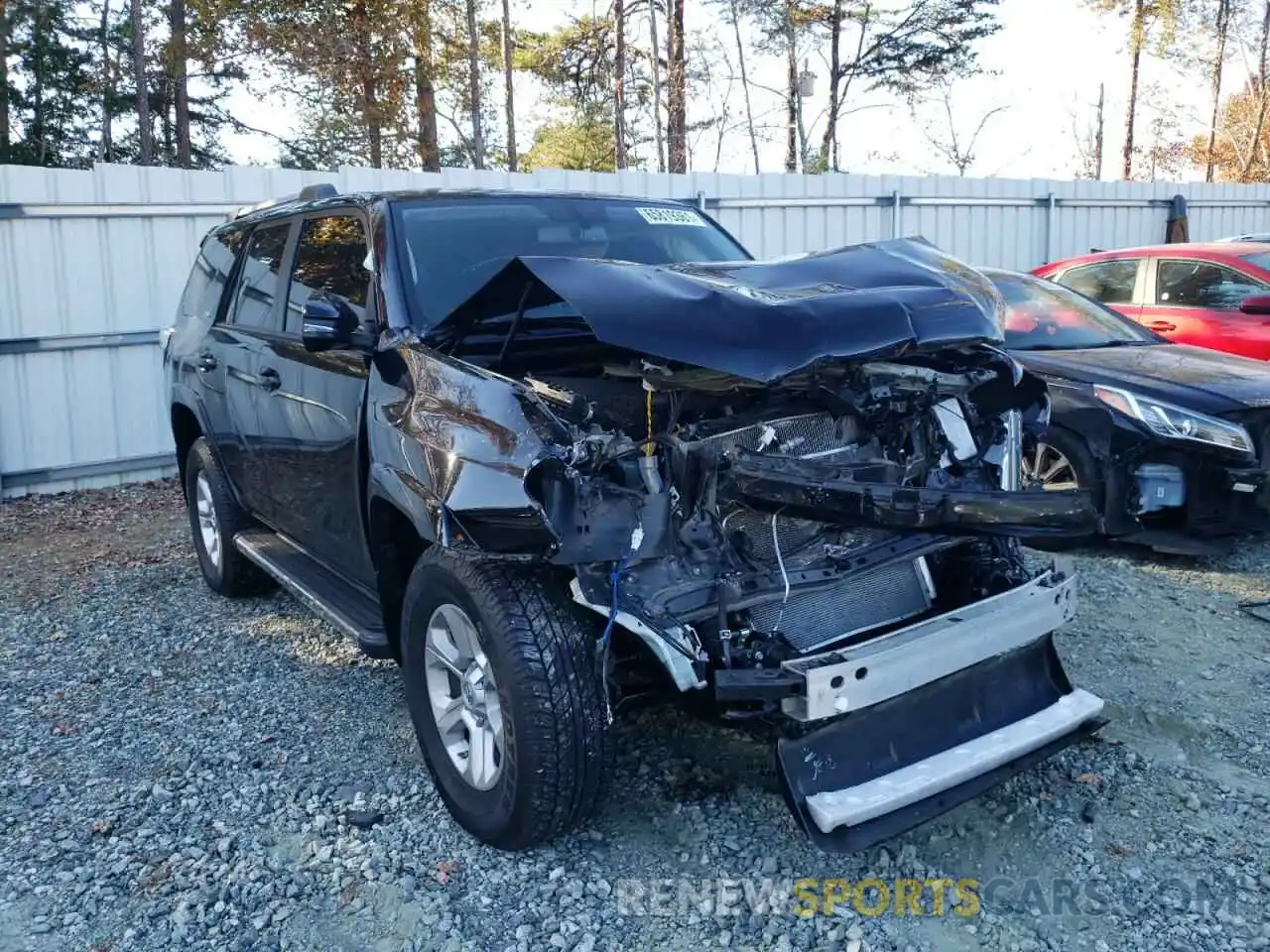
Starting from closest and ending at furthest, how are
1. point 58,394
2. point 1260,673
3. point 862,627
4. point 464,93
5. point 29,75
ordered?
point 862,627, point 1260,673, point 58,394, point 29,75, point 464,93

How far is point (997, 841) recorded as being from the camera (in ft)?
10.6

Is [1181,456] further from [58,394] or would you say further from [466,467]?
[58,394]

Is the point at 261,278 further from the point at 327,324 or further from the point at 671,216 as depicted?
the point at 671,216

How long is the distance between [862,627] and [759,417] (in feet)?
2.38

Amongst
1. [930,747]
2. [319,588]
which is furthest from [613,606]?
[319,588]

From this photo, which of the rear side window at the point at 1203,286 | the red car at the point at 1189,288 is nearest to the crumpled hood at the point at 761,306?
the red car at the point at 1189,288

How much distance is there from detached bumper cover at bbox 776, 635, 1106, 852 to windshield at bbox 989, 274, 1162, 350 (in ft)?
12.3

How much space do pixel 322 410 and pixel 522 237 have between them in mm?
1010

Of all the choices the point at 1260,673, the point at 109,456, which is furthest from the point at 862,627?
the point at 109,456

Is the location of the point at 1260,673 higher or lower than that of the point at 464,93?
lower

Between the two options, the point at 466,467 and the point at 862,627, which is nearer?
the point at 466,467

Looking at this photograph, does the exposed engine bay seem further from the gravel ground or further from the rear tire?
the rear tire

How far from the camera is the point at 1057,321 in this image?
22.8ft

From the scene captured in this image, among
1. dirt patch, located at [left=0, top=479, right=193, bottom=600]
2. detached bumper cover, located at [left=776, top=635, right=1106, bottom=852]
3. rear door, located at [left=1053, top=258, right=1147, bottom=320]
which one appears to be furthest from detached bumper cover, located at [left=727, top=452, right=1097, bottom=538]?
rear door, located at [left=1053, top=258, right=1147, bottom=320]
